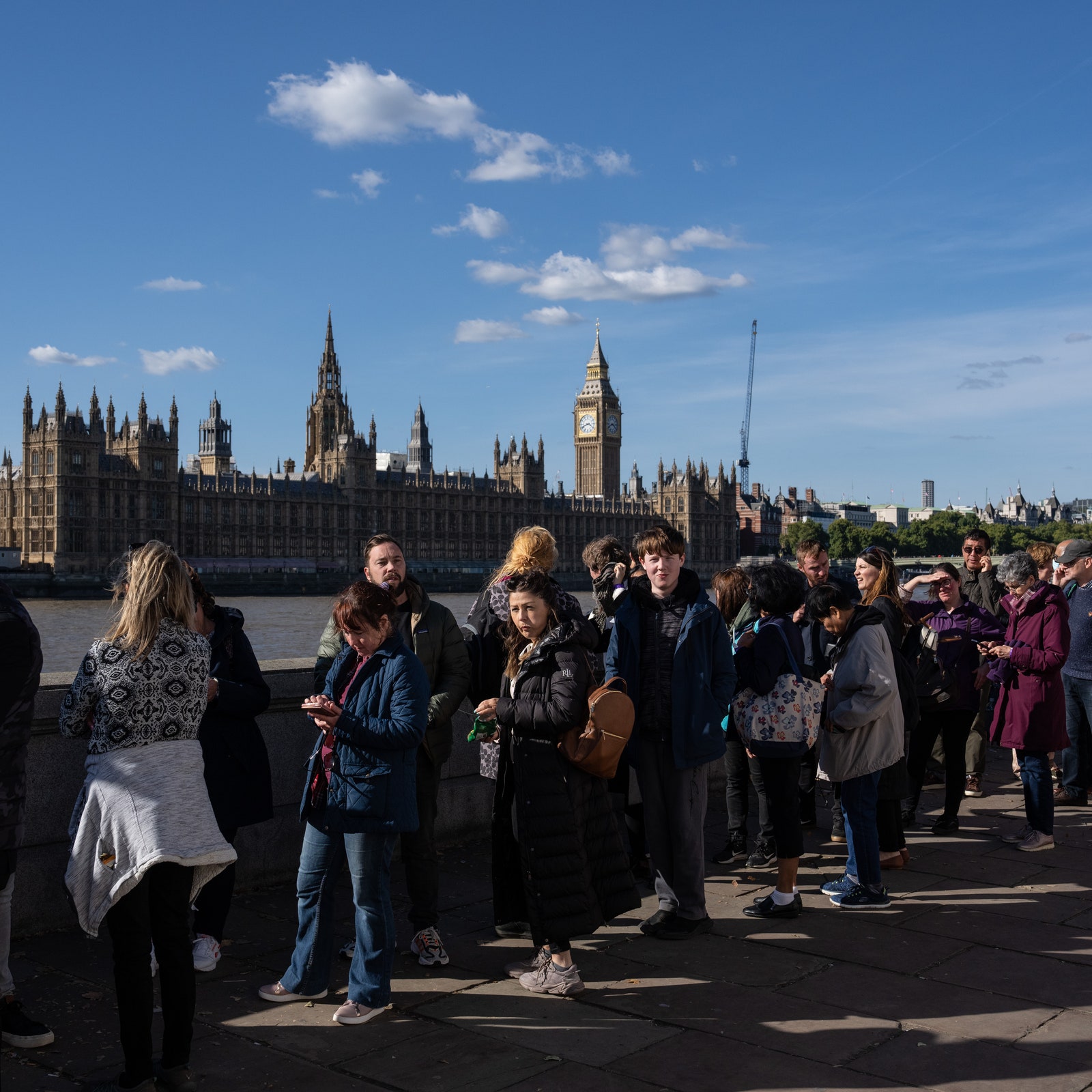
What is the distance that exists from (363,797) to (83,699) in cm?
84

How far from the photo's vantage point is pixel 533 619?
3.77 metres

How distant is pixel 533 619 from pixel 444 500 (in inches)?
3468

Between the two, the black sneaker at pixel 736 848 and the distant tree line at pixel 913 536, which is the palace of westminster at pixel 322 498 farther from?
the black sneaker at pixel 736 848

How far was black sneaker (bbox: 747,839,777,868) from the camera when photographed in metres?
5.41

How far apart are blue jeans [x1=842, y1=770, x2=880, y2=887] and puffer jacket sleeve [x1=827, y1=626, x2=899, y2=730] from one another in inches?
9.9

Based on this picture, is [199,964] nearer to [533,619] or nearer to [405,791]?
[405,791]

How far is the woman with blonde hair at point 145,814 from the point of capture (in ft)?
9.73

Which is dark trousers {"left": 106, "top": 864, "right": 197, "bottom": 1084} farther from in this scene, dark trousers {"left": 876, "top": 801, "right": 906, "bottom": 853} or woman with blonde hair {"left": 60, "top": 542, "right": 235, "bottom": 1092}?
dark trousers {"left": 876, "top": 801, "right": 906, "bottom": 853}

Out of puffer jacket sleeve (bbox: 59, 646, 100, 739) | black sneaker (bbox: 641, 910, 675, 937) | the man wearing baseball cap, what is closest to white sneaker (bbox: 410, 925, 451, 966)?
black sneaker (bbox: 641, 910, 675, 937)

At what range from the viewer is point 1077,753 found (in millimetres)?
6852

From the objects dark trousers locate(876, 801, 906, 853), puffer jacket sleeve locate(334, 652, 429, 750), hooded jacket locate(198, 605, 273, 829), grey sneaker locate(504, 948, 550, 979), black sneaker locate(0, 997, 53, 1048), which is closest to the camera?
black sneaker locate(0, 997, 53, 1048)

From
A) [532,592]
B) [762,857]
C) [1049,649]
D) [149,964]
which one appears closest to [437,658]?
[532,592]

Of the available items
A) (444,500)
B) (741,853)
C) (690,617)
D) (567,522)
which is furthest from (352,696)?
(567,522)

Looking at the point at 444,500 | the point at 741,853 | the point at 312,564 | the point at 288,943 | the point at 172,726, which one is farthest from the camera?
the point at 444,500
